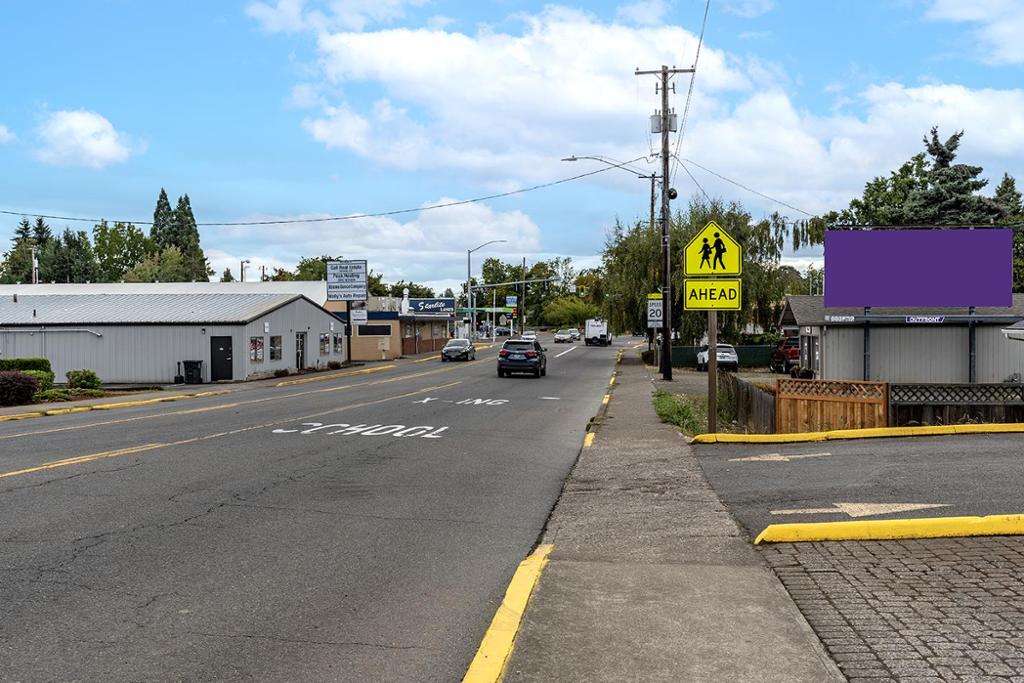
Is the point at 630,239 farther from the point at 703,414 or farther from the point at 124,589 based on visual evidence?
the point at 124,589

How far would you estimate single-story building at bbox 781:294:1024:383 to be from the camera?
26.5 m

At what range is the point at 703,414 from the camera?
2241cm

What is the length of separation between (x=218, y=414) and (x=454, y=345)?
38.3 metres

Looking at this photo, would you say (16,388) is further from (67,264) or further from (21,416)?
(67,264)

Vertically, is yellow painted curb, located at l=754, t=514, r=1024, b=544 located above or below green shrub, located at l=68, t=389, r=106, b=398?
above

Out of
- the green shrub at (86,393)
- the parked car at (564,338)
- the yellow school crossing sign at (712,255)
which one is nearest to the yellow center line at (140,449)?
the yellow school crossing sign at (712,255)

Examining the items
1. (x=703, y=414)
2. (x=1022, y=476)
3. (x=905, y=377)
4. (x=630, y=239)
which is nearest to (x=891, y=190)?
(x=630, y=239)

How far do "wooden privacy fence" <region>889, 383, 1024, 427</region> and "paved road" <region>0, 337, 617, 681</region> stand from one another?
19.5 feet

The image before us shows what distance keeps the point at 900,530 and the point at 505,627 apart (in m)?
3.90

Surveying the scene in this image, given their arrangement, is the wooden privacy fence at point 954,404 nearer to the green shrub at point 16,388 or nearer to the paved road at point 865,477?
the paved road at point 865,477

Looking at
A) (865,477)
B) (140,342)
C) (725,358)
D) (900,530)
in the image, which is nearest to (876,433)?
(865,477)

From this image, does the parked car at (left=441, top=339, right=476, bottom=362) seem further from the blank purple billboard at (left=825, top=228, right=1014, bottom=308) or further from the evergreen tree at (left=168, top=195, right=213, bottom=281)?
the evergreen tree at (left=168, top=195, right=213, bottom=281)

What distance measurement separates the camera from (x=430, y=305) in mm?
80062

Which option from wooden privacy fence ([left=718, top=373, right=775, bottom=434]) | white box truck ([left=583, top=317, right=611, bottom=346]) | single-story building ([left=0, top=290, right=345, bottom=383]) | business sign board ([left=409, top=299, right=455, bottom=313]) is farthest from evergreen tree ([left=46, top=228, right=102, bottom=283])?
wooden privacy fence ([left=718, top=373, right=775, bottom=434])
